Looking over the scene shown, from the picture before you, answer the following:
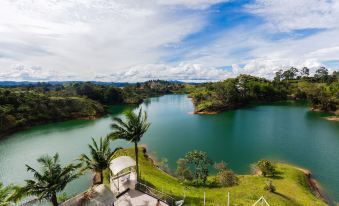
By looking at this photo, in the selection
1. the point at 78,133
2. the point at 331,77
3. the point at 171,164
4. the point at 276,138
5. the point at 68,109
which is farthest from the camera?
the point at 331,77

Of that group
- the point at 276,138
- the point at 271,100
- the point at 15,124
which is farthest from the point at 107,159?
the point at 271,100

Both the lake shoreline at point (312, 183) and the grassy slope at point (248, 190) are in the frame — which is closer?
the grassy slope at point (248, 190)

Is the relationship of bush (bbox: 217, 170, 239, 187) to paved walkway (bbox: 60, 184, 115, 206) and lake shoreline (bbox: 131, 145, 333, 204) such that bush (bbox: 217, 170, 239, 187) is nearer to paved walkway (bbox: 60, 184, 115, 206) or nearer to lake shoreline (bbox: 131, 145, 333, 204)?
lake shoreline (bbox: 131, 145, 333, 204)

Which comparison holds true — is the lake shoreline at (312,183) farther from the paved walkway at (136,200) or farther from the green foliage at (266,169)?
the paved walkway at (136,200)

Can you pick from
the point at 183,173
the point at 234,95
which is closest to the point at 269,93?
the point at 234,95

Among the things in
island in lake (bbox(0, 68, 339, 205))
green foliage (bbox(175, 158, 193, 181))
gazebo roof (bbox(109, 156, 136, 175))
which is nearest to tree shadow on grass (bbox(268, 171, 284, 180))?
island in lake (bbox(0, 68, 339, 205))

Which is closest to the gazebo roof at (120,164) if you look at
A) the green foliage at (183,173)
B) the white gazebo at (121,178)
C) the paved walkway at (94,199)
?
the white gazebo at (121,178)

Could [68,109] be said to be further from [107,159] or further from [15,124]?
[107,159]
